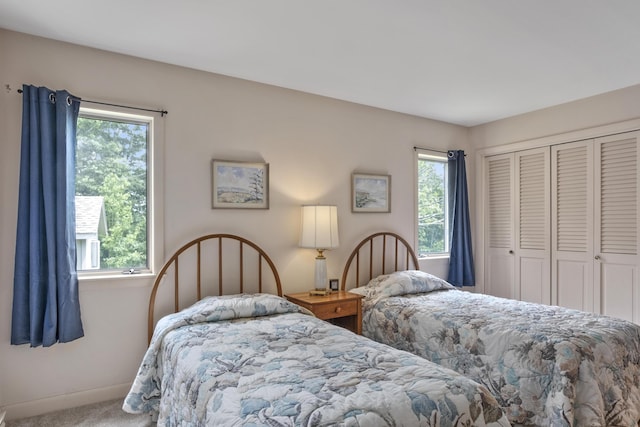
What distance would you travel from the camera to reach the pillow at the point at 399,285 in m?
3.49

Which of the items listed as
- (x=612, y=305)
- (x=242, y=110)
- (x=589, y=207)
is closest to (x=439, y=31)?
(x=242, y=110)

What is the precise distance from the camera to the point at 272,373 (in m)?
1.70

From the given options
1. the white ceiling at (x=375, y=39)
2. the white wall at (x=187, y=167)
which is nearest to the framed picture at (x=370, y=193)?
the white wall at (x=187, y=167)

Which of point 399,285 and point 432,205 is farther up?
point 432,205

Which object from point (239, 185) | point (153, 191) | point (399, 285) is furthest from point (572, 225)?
point (153, 191)

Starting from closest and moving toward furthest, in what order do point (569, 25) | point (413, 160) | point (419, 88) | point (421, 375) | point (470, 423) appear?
point (470, 423) < point (421, 375) < point (569, 25) < point (419, 88) < point (413, 160)

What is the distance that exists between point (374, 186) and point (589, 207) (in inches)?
79.2

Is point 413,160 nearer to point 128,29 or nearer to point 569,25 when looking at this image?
point 569,25

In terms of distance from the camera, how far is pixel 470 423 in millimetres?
1498

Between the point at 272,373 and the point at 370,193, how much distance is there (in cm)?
255

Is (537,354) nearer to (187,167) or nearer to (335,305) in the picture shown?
(335,305)

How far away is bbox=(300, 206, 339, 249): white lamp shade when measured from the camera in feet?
10.8

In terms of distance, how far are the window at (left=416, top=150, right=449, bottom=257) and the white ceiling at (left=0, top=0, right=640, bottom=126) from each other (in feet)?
3.65

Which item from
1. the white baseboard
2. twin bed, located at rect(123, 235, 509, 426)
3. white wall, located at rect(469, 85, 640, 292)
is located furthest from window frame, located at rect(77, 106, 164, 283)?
white wall, located at rect(469, 85, 640, 292)
